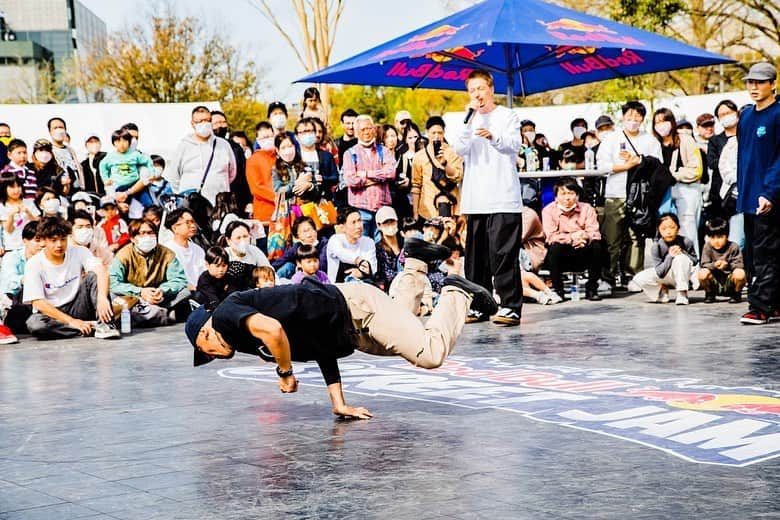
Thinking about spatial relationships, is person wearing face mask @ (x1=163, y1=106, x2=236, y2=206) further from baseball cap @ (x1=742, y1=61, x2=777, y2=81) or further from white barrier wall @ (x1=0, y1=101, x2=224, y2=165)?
white barrier wall @ (x1=0, y1=101, x2=224, y2=165)

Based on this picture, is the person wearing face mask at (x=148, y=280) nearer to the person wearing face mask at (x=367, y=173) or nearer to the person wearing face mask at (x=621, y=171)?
the person wearing face mask at (x=367, y=173)

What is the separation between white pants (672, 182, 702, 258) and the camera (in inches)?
463

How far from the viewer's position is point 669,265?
10.8m

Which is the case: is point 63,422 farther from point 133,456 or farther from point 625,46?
point 625,46

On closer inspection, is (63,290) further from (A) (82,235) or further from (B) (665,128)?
(B) (665,128)

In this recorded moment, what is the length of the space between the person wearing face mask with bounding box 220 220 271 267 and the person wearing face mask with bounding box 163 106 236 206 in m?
1.63

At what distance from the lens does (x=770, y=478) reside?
418 centimetres

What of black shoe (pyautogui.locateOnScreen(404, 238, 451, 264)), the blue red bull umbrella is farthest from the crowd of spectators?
black shoe (pyautogui.locateOnScreen(404, 238, 451, 264))

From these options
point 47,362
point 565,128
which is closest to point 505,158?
point 47,362

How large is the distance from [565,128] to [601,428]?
1791cm

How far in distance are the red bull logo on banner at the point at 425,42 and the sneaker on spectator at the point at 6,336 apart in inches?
170

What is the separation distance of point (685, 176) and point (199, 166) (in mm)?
5319

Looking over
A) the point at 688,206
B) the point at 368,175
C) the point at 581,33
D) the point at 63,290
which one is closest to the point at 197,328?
the point at 63,290

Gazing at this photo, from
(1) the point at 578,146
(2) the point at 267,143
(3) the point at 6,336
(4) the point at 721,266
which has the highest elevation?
(2) the point at 267,143
